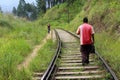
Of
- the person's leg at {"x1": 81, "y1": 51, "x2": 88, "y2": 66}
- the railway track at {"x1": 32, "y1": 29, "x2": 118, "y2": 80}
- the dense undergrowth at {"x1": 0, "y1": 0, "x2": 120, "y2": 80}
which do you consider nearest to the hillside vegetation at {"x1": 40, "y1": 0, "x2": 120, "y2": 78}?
the dense undergrowth at {"x1": 0, "y1": 0, "x2": 120, "y2": 80}

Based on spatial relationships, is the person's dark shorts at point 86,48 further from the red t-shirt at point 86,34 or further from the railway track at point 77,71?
the railway track at point 77,71

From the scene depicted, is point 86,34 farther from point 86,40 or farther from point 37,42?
point 37,42

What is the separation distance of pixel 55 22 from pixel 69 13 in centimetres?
473

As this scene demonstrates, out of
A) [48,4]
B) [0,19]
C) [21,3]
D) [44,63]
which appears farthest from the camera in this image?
[21,3]

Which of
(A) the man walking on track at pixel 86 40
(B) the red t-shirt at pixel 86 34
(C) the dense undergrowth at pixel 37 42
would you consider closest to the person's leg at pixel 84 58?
(A) the man walking on track at pixel 86 40

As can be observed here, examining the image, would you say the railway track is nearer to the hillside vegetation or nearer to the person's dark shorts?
the hillside vegetation

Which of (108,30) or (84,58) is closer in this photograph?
(84,58)

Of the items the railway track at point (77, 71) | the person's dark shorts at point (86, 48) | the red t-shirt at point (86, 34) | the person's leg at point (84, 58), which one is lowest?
the railway track at point (77, 71)

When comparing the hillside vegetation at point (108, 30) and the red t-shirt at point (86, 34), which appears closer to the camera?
the red t-shirt at point (86, 34)

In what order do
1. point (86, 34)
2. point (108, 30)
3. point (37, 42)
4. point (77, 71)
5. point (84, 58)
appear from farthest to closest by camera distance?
point (37, 42) < point (108, 30) < point (86, 34) < point (84, 58) < point (77, 71)

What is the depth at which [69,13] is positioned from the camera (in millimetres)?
87875

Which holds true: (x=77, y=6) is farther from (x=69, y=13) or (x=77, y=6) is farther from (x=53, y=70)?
(x=53, y=70)

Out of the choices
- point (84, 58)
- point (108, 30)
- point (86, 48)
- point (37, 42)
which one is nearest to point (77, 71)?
point (84, 58)

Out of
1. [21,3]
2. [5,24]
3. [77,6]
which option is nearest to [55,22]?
[77,6]
